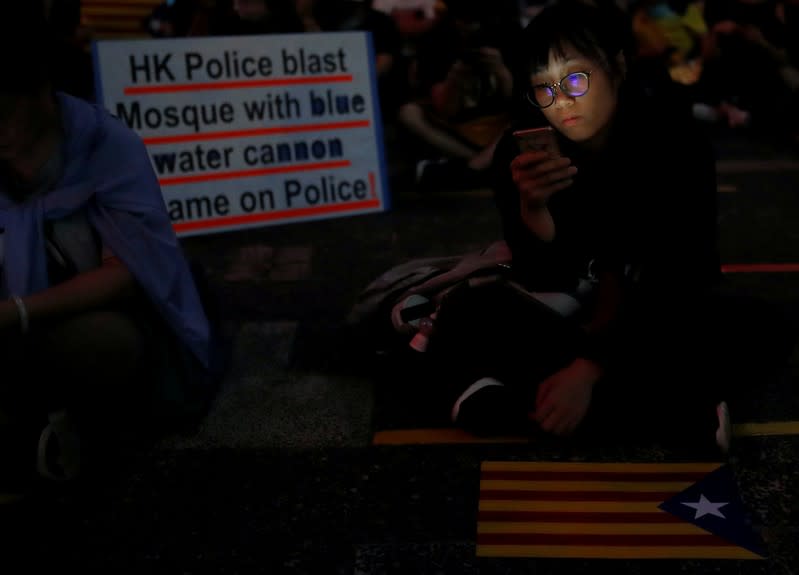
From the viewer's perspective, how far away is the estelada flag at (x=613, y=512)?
1.89 meters

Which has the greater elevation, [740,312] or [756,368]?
[740,312]

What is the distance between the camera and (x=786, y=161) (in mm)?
5613

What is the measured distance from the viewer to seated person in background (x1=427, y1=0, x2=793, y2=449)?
2.18m

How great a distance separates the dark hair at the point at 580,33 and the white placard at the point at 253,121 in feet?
8.20

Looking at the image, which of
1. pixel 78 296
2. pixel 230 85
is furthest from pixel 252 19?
pixel 78 296

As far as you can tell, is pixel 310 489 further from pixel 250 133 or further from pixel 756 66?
pixel 756 66

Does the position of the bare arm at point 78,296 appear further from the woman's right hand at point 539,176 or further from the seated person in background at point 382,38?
the seated person in background at point 382,38

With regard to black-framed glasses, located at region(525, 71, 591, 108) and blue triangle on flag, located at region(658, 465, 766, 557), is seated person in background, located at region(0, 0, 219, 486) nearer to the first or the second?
black-framed glasses, located at region(525, 71, 591, 108)

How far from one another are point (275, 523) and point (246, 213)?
2674 mm

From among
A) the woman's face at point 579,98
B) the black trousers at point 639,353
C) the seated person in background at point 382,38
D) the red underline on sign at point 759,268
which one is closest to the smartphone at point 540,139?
the woman's face at point 579,98

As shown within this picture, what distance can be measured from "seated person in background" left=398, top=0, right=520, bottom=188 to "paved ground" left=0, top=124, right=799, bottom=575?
216 cm

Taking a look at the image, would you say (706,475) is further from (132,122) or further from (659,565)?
(132,122)

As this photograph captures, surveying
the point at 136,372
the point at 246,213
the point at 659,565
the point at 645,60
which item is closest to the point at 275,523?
the point at 136,372

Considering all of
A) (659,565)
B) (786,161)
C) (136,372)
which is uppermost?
(136,372)
